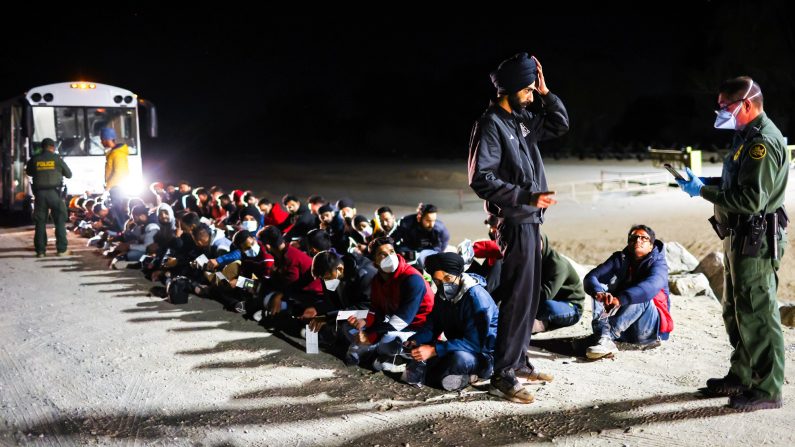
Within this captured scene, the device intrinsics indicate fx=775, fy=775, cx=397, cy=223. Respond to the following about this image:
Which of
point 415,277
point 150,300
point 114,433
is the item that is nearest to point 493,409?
point 415,277

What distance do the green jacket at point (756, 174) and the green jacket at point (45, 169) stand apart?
9809mm

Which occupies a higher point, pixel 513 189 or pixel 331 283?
pixel 513 189

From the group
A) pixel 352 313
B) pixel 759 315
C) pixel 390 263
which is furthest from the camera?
pixel 352 313

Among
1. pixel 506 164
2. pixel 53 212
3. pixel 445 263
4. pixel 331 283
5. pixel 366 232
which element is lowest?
pixel 331 283

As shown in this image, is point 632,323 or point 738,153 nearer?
point 738,153

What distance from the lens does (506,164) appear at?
15.0ft

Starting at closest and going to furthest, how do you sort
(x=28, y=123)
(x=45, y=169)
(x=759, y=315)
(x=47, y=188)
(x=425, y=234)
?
1. (x=759, y=315)
2. (x=425, y=234)
3. (x=45, y=169)
4. (x=47, y=188)
5. (x=28, y=123)

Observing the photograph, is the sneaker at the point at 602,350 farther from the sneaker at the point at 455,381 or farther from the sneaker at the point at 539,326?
the sneaker at the point at 455,381

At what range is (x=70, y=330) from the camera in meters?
7.12

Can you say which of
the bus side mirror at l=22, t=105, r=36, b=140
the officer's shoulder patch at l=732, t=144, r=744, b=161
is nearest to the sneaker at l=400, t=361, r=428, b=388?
the officer's shoulder patch at l=732, t=144, r=744, b=161

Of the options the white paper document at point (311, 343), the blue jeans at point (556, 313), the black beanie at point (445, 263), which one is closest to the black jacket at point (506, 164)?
the black beanie at point (445, 263)

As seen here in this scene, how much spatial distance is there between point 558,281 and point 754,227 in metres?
2.06

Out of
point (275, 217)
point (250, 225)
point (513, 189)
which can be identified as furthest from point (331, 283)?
point (275, 217)

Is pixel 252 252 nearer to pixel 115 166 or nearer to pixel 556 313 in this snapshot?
pixel 556 313
